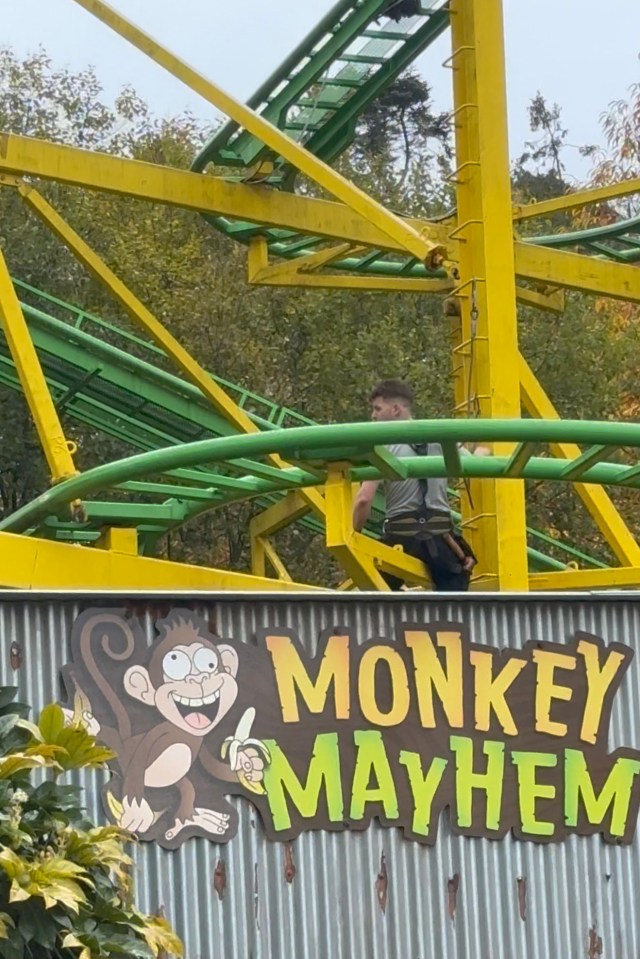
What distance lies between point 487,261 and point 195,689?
241 inches

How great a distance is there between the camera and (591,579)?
12.0 meters

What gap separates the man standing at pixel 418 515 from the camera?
10180 millimetres

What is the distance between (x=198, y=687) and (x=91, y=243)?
49.8ft

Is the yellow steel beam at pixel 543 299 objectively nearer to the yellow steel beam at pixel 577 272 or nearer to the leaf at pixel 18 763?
the yellow steel beam at pixel 577 272

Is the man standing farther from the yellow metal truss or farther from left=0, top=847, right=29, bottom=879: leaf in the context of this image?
left=0, top=847, right=29, bottom=879: leaf

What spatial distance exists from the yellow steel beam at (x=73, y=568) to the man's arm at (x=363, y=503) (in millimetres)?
600

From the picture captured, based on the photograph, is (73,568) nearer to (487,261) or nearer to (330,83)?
(487,261)

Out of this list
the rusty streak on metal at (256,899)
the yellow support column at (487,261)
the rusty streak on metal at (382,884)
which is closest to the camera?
the rusty streak on metal at (256,899)

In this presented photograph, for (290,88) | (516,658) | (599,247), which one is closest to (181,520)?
(290,88)

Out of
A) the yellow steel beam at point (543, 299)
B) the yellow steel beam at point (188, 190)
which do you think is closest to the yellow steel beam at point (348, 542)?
the yellow steel beam at point (188, 190)

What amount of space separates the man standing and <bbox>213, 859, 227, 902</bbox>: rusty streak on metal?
3665 millimetres

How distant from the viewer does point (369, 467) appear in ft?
32.1

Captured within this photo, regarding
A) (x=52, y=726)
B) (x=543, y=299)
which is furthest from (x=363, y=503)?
(x=543, y=299)

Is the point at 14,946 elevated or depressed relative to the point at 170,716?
depressed
